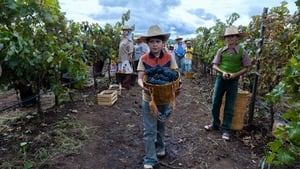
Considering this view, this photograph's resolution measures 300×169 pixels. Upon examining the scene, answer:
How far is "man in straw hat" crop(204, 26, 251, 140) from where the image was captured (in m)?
4.42

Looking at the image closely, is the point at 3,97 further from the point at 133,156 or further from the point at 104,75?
the point at 133,156

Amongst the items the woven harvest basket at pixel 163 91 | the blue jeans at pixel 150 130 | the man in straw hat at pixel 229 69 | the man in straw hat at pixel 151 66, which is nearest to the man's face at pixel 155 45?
the man in straw hat at pixel 151 66

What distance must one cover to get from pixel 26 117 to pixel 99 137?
1.76 m

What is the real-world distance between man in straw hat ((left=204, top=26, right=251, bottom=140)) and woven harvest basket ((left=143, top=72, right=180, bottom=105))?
1268 millimetres

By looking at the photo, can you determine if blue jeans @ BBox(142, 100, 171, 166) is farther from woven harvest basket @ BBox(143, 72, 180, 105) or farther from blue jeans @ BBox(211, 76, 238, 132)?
blue jeans @ BBox(211, 76, 238, 132)

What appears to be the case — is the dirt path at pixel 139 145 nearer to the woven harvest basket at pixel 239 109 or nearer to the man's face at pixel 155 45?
the woven harvest basket at pixel 239 109

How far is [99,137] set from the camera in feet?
15.2

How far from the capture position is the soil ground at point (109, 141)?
12.4 feet

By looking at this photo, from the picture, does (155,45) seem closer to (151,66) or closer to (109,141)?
(151,66)

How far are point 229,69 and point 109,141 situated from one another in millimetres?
2048

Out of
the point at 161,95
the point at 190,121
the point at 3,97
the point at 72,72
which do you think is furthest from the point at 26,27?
the point at 3,97

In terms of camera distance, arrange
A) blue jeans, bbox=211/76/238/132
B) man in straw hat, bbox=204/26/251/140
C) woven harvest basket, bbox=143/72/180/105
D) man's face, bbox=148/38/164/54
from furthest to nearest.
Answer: blue jeans, bbox=211/76/238/132, man in straw hat, bbox=204/26/251/140, man's face, bbox=148/38/164/54, woven harvest basket, bbox=143/72/180/105

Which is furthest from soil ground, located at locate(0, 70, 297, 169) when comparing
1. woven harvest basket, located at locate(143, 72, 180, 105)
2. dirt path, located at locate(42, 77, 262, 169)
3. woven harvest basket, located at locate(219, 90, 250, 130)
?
woven harvest basket, located at locate(143, 72, 180, 105)

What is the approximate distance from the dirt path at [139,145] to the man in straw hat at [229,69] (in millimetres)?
416
